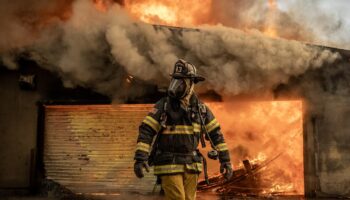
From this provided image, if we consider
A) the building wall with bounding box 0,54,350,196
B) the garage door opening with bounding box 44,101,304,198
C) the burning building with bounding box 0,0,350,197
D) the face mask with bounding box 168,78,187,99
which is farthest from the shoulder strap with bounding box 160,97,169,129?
the building wall with bounding box 0,54,350,196

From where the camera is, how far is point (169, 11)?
11023 mm

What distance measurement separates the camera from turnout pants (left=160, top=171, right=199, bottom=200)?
15.6ft

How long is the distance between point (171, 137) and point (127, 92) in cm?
433

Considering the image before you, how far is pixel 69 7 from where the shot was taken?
30.7 ft

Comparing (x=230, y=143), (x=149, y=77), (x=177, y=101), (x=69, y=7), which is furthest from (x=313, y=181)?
(x=69, y=7)

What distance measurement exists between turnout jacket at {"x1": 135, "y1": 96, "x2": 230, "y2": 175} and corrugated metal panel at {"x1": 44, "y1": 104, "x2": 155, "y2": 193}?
14.3ft

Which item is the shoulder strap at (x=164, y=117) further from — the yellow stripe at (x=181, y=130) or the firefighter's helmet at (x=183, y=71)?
the firefighter's helmet at (x=183, y=71)

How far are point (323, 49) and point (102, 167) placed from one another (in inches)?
211

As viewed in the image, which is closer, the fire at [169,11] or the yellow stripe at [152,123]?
the yellow stripe at [152,123]

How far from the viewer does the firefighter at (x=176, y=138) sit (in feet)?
15.8

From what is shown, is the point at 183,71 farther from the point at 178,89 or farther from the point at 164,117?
the point at 164,117

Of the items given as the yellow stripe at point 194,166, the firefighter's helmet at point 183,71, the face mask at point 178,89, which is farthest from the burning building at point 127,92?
the yellow stripe at point 194,166

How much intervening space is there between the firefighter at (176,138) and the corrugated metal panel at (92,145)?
4238 mm

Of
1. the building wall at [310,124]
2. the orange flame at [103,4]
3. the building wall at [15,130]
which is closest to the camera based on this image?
the building wall at [310,124]
